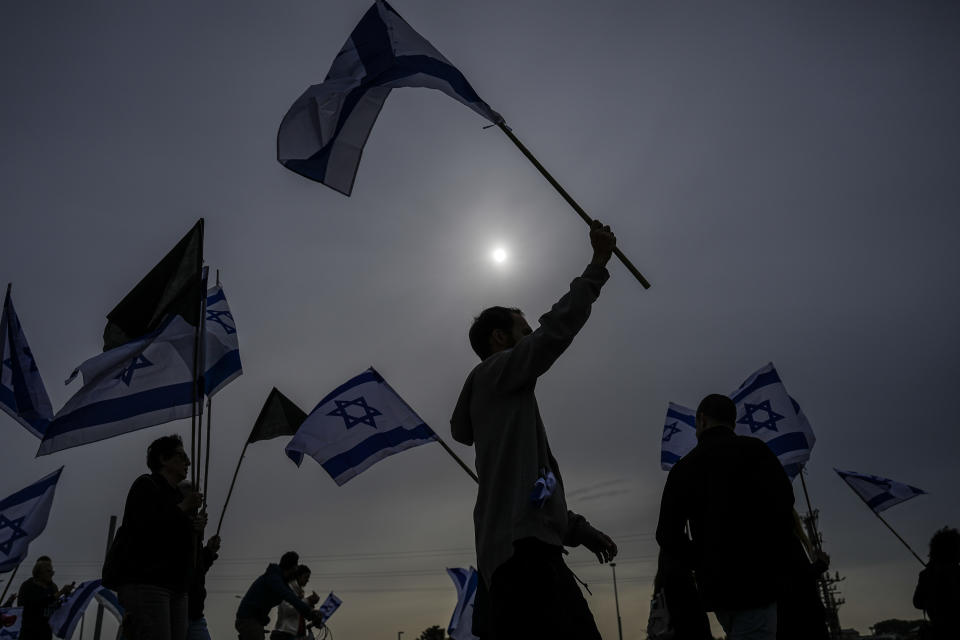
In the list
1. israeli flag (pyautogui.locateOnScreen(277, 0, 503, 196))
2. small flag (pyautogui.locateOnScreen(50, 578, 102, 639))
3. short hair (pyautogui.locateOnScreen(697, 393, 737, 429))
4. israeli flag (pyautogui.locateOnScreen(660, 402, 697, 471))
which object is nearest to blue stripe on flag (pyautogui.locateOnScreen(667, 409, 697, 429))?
israeli flag (pyautogui.locateOnScreen(660, 402, 697, 471))

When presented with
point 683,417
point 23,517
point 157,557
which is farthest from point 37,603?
point 683,417

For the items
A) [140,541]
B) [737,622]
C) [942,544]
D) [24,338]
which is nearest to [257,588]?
[140,541]

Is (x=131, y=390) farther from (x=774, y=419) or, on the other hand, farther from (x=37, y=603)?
(x=774, y=419)

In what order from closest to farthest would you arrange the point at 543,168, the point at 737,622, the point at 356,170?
1. the point at 737,622
2. the point at 543,168
3. the point at 356,170

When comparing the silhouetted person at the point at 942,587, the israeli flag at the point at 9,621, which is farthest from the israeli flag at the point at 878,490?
the israeli flag at the point at 9,621

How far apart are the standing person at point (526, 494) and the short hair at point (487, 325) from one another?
281mm

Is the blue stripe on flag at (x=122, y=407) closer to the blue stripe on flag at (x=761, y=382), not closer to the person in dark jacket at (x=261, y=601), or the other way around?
the person in dark jacket at (x=261, y=601)

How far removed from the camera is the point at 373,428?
10594mm

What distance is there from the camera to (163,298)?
721 cm

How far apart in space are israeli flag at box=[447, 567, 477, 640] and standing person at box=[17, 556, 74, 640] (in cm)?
849

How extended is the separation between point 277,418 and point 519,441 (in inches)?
347

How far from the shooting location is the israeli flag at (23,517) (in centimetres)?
1341

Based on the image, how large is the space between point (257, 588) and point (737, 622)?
6.63m

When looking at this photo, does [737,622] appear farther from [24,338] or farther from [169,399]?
[24,338]
